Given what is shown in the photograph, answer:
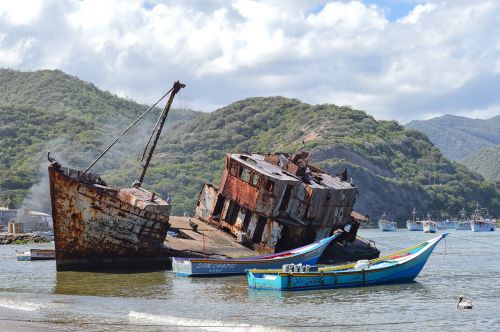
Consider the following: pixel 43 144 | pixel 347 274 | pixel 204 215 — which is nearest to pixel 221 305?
pixel 347 274

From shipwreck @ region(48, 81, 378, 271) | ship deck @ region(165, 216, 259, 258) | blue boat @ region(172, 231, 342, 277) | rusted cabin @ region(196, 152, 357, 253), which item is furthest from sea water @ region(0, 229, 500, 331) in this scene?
rusted cabin @ region(196, 152, 357, 253)

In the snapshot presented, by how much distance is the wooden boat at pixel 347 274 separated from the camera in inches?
1123

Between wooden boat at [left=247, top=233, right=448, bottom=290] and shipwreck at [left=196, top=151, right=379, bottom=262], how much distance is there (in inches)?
244

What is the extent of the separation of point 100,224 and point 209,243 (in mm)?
6169

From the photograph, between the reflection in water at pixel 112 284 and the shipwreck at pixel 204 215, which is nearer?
the reflection in water at pixel 112 284

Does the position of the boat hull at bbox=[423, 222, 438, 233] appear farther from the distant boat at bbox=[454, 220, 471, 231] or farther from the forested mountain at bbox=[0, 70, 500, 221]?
the forested mountain at bbox=[0, 70, 500, 221]

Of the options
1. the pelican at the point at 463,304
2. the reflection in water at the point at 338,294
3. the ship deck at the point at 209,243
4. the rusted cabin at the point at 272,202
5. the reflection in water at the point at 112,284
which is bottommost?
the pelican at the point at 463,304

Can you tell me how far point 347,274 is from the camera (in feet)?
97.6

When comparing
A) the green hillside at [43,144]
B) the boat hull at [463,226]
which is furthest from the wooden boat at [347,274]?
the boat hull at [463,226]

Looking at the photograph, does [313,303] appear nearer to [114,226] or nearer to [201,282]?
[201,282]

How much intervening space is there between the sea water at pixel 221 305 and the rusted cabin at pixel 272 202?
468 centimetres

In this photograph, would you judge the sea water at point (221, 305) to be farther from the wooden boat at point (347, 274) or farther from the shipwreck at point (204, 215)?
the shipwreck at point (204, 215)

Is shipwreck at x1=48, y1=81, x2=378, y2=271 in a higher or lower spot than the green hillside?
lower

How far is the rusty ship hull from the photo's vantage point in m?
31.8
